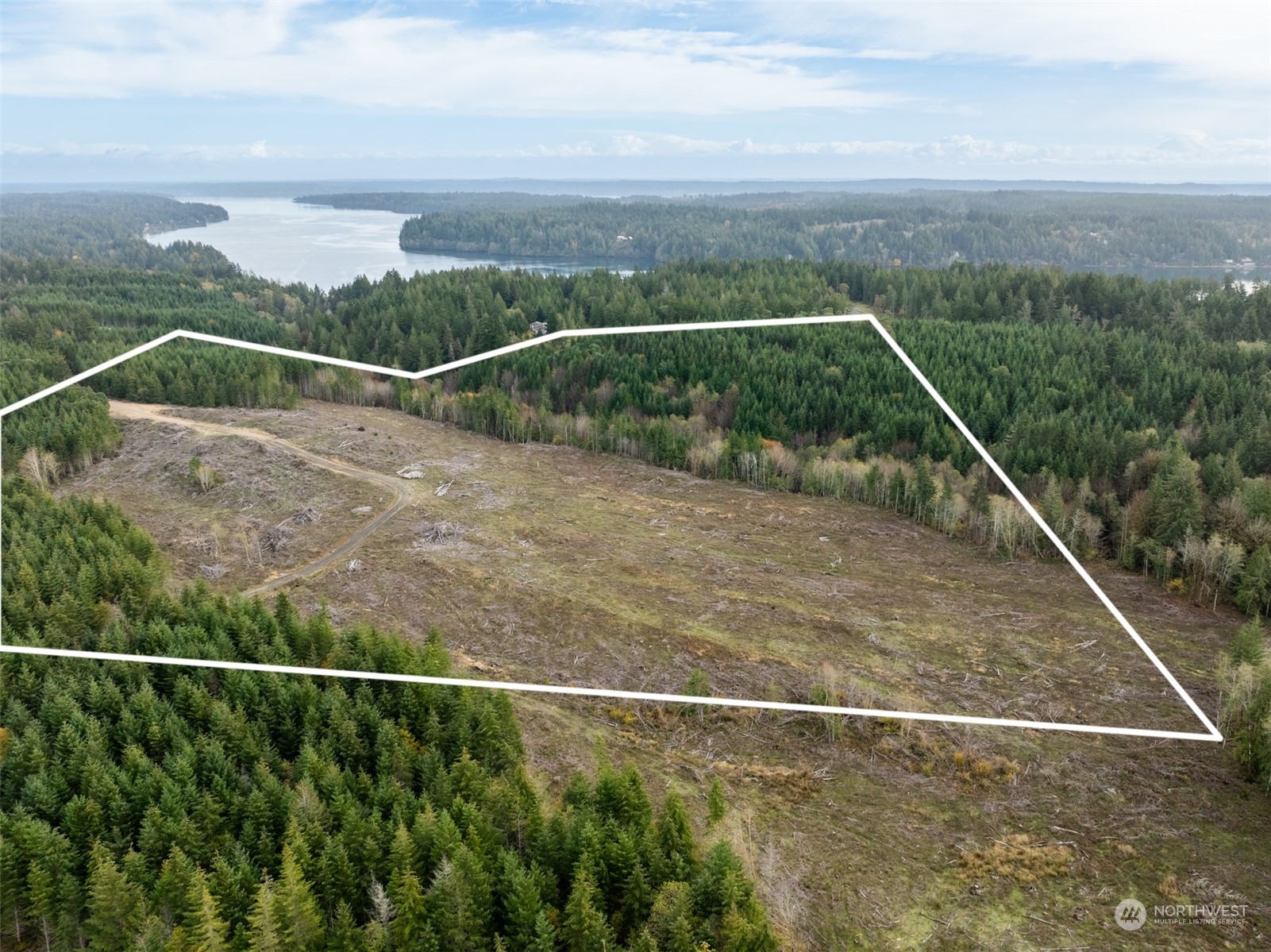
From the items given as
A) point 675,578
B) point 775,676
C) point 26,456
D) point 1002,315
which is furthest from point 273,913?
point 1002,315

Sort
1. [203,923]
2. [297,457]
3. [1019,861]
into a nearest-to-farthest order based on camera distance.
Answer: [203,923], [1019,861], [297,457]

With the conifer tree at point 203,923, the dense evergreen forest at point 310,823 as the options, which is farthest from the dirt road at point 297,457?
the conifer tree at point 203,923

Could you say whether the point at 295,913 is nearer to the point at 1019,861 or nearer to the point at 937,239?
the point at 1019,861

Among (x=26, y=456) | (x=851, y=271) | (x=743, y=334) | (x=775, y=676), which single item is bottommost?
(x=775, y=676)

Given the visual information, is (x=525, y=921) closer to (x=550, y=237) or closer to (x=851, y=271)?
(x=851, y=271)

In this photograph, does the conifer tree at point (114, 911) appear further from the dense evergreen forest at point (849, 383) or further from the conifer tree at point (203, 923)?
the dense evergreen forest at point (849, 383)

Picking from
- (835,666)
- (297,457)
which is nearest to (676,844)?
(835,666)
